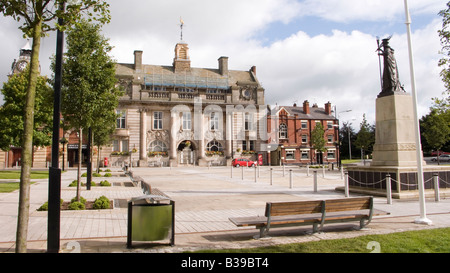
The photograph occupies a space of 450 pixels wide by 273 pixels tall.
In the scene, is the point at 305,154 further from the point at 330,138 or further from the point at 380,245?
the point at 380,245

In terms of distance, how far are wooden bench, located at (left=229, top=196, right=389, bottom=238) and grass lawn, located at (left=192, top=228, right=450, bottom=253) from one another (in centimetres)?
63

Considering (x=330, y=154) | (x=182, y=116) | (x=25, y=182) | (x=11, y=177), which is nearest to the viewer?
(x=25, y=182)

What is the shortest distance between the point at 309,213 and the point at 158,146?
1724 inches

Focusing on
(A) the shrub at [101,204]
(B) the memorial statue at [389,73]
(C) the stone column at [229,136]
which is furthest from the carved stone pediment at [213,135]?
(A) the shrub at [101,204]

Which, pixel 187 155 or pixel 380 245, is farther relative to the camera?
pixel 187 155

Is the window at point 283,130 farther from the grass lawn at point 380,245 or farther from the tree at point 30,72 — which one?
the tree at point 30,72

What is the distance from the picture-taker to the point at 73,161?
48.3m

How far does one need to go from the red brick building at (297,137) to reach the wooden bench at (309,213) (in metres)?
46.6

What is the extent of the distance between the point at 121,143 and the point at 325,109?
1505 inches

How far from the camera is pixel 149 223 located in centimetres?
622

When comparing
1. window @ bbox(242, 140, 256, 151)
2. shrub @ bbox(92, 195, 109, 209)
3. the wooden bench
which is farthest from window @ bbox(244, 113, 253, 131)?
the wooden bench

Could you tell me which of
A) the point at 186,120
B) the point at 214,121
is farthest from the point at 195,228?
the point at 214,121

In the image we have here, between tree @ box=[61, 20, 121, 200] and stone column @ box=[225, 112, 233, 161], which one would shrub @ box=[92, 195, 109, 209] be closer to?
tree @ box=[61, 20, 121, 200]
